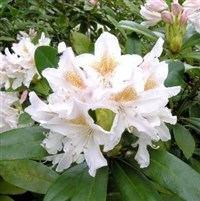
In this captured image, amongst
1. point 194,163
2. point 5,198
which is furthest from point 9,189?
point 194,163

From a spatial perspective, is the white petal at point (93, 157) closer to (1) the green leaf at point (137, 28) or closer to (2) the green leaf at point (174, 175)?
(2) the green leaf at point (174, 175)

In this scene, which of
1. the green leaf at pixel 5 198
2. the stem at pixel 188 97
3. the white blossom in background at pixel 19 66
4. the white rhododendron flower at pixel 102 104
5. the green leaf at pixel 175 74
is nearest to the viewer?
the white rhododendron flower at pixel 102 104

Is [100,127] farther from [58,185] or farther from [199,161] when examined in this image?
[199,161]

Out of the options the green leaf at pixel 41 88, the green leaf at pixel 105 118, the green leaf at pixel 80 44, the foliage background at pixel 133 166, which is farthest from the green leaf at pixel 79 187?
Result: the green leaf at pixel 41 88

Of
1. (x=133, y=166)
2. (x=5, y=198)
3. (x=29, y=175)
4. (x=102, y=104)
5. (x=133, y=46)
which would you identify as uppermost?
(x=102, y=104)

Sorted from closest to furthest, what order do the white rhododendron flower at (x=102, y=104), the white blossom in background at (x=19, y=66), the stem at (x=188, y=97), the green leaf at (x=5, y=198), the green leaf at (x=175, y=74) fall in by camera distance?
the white rhododendron flower at (x=102, y=104)
the green leaf at (x=175, y=74)
the green leaf at (x=5, y=198)
the stem at (x=188, y=97)
the white blossom in background at (x=19, y=66)

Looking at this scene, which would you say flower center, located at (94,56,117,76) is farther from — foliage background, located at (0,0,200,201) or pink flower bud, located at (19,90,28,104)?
pink flower bud, located at (19,90,28,104)

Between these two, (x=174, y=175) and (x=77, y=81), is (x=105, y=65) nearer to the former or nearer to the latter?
(x=77, y=81)
